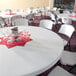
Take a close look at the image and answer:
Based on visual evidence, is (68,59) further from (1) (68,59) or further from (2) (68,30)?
(2) (68,30)

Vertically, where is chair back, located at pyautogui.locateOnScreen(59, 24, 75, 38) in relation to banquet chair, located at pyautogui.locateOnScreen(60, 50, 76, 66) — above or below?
above

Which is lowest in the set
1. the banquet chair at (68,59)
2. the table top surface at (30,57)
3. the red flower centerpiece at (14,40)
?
the banquet chair at (68,59)

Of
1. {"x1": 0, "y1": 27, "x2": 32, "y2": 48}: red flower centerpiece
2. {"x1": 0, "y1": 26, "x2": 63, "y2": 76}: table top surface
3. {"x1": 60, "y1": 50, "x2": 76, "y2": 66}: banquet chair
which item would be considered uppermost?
{"x1": 0, "y1": 27, "x2": 32, "y2": 48}: red flower centerpiece

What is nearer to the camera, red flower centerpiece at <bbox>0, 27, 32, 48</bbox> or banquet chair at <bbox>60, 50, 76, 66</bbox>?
red flower centerpiece at <bbox>0, 27, 32, 48</bbox>

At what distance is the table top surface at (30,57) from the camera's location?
1.01 m

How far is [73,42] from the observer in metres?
3.46

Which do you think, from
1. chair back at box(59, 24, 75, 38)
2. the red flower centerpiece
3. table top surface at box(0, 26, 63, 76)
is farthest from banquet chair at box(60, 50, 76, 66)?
the red flower centerpiece

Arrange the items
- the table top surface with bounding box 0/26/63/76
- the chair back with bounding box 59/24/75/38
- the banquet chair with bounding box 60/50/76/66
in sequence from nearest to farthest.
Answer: the table top surface with bounding box 0/26/63/76 → the banquet chair with bounding box 60/50/76/66 → the chair back with bounding box 59/24/75/38

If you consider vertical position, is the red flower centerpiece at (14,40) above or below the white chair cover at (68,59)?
above

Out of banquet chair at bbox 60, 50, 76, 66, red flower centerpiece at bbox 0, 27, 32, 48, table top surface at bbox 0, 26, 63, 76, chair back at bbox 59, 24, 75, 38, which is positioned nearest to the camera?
table top surface at bbox 0, 26, 63, 76

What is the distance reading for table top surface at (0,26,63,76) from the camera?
3.33 feet

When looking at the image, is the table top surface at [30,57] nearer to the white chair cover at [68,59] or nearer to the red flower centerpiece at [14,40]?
the red flower centerpiece at [14,40]

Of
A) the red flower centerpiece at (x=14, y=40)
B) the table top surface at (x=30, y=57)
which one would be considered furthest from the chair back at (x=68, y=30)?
the red flower centerpiece at (x=14, y=40)

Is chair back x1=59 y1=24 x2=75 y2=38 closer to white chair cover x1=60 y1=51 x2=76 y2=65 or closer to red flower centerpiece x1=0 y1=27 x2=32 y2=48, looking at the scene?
white chair cover x1=60 y1=51 x2=76 y2=65
